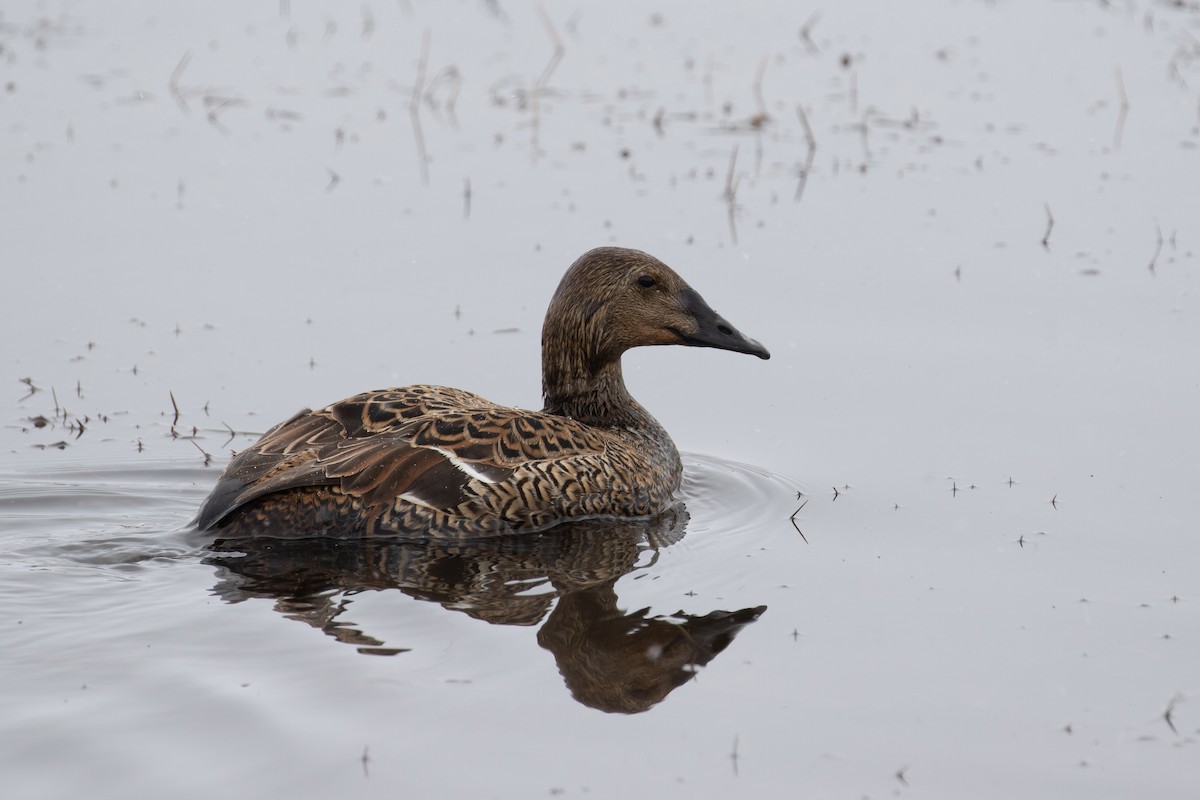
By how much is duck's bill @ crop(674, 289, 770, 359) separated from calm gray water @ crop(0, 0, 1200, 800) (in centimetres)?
72

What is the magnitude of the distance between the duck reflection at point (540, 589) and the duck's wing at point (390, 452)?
25 centimetres

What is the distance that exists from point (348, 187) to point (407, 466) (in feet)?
19.8

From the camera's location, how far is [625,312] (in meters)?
8.91

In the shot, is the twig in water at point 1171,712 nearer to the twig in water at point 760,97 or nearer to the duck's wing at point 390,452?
the duck's wing at point 390,452

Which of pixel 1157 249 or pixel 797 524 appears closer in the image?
pixel 797 524

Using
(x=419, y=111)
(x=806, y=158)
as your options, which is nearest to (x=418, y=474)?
(x=806, y=158)

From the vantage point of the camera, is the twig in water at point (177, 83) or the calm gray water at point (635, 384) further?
the twig in water at point (177, 83)

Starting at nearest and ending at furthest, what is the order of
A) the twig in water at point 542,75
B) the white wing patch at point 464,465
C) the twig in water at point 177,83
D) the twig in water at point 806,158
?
the white wing patch at point 464,465, the twig in water at point 806,158, the twig in water at point 542,75, the twig in water at point 177,83

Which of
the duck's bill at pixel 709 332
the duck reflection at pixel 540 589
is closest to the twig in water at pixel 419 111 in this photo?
the duck's bill at pixel 709 332

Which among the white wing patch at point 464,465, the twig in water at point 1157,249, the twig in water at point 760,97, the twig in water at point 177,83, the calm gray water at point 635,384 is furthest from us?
the twig in water at point 177,83

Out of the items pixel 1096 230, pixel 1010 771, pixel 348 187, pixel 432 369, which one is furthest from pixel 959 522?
pixel 348 187

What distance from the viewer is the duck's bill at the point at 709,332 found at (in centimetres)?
897

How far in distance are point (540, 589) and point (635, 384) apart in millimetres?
3232

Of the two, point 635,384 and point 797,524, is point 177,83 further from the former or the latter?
point 797,524
